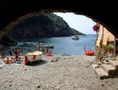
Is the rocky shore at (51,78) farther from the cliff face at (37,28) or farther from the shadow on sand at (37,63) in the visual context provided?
the cliff face at (37,28)

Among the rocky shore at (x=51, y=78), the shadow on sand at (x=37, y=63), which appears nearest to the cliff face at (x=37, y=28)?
the shadow on sand at (x=37, y=63)

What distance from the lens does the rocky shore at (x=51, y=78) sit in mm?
17406

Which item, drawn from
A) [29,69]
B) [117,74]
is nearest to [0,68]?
[29,69]

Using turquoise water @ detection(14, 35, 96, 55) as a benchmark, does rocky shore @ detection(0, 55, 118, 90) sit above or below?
below

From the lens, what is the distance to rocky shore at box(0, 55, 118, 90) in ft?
57.1

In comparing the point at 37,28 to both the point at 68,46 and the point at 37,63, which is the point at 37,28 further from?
the point at 37,63

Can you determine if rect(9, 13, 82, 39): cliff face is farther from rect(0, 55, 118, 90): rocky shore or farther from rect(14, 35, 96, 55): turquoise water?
rect(0, 55, 118, 90): rocky shore

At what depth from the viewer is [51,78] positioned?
20.8 m

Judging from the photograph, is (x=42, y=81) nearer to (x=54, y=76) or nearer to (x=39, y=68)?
(x=54, y=76)

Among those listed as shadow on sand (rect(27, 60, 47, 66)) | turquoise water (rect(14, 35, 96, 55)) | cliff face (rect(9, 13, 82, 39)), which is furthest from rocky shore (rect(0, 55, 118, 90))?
cliff face (rect(9, 13, 82, 39))

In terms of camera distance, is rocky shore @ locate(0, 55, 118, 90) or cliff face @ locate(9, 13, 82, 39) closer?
rocky shore @ locate(0, 55, 118, 90)

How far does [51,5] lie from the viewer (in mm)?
6469

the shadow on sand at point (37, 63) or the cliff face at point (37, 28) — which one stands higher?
the cliff face at point (37, 28)

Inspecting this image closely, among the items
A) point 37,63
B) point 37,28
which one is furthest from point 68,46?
point 37,63
